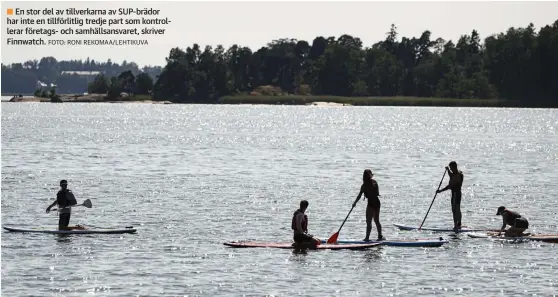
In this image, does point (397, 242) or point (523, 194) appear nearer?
point (397, 242)

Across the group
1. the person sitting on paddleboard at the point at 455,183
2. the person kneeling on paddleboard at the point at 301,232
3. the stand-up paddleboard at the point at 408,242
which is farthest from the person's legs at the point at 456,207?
the person kneeling on paddleboard at the point at 301,232

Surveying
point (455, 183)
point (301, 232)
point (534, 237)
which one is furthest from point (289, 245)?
point (534, 237)

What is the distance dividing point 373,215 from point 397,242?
1280 millimetres

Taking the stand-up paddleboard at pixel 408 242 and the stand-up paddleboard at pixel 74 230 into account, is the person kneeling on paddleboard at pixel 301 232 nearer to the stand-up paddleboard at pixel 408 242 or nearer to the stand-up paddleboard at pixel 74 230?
the stand-up paddleboard at pixel 408 242

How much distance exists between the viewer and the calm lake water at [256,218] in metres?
30.1

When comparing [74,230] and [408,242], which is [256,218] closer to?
[74,230]

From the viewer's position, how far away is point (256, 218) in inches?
1789

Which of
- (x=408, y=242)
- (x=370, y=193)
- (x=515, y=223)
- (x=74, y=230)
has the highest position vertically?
(x=370, y=193)

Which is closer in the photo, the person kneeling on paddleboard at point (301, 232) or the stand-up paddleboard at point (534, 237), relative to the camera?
the person kneeling on paddleboard at point (301, 232)

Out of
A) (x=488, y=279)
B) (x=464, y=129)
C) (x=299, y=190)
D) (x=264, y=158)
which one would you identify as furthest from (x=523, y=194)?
(x=464, y=129)

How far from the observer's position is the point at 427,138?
442 feet

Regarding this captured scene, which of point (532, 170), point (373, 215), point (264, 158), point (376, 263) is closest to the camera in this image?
point (376, 263)

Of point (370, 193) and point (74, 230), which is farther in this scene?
point (74, 230)

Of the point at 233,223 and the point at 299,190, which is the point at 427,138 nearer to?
the point at 299,190
